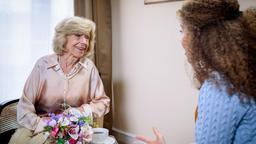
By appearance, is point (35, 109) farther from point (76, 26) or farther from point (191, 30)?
point (191, 30)

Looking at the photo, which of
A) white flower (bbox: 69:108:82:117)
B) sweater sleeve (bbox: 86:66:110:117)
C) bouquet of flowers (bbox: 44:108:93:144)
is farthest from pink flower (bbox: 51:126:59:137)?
sweater sleeve (bbox: 86:66:110:117)

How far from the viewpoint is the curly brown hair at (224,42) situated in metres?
0.98

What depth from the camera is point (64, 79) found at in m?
2.07

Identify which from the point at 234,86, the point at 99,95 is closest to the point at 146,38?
the point at 99,95

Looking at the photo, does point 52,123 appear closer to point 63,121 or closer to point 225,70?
point 63,121

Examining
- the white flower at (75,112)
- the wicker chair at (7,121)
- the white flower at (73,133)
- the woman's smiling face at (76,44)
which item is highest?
the woman's smiling face at (76,44)

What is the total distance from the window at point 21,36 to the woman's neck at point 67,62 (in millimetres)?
602

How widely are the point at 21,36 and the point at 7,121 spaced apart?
77cm

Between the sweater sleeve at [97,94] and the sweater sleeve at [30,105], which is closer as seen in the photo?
the sweater sleeve at [30,105]

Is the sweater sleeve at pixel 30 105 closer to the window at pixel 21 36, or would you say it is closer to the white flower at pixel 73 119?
the white flower at pixel 73 119

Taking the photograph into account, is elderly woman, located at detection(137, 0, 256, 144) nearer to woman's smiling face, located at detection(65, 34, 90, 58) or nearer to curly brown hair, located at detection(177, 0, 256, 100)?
curly brown hair, located at detection(177, 0, 256, 100)

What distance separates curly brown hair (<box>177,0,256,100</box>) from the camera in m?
0.98

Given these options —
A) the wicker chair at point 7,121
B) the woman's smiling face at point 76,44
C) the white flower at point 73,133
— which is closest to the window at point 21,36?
the wicker chair at point 7,121

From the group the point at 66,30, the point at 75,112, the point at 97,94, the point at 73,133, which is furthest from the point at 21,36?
the point at 73,133
